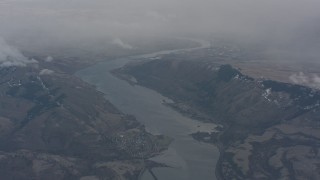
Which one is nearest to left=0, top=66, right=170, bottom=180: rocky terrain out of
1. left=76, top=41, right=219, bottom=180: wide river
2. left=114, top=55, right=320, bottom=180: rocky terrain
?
left=76, top=41, right=219, bottom=180: wide river

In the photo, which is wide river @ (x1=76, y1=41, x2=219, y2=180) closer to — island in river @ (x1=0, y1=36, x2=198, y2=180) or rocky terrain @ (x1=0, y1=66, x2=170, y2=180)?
island in river @ (x1=0, y1=36, x2=198, y2=180)

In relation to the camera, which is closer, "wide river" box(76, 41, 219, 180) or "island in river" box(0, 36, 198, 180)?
"island in river" box(0, 36, 198, 180)

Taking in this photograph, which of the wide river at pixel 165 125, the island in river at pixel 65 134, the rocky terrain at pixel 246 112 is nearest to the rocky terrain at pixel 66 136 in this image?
the island in river at pixel 65 134

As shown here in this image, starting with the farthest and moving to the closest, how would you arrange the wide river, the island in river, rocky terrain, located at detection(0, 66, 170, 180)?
the wide river < the island in river < rocky terrain, located at detection(0, 66, 170, 180)

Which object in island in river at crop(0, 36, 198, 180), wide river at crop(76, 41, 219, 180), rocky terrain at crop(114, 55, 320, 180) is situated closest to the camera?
island in river at crop(0, 36, 198, 180)

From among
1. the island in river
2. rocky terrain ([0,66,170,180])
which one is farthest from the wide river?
rocky terrain ([0,66,170,180])

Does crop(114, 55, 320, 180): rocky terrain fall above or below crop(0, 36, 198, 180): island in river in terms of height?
above

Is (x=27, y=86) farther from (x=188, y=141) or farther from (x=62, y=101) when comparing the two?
(x=188, y=141)

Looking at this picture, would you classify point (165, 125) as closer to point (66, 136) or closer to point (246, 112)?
point (246, 112)
